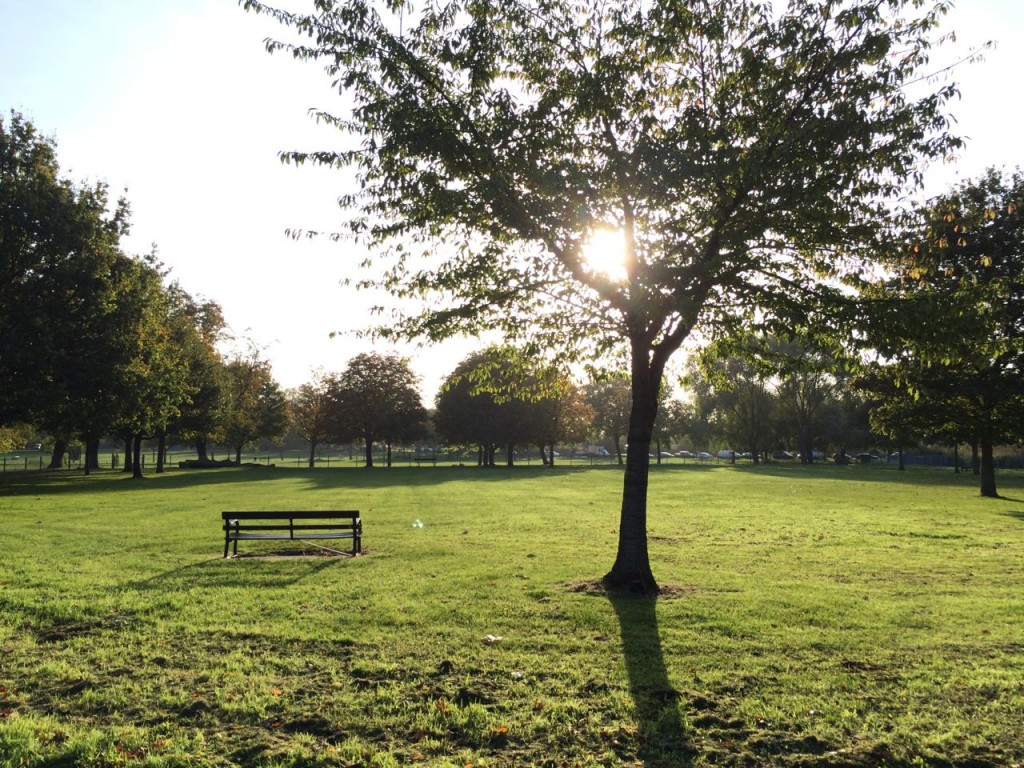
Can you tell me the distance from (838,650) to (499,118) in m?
7.57

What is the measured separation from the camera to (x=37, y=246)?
31.7 meters

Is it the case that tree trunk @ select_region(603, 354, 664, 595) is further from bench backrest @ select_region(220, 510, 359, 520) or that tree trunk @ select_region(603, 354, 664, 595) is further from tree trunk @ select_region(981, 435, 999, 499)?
tree trunk @ select_region(981, 435, 999, 499)

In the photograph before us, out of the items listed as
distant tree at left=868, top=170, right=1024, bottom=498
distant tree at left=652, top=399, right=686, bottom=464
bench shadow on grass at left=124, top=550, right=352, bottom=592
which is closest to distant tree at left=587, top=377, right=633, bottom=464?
distant tree at left=652, top=399, right=686, bottom=464

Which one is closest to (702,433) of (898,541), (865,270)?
(898,541)

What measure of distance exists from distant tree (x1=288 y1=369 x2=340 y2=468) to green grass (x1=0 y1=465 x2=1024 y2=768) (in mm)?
55506

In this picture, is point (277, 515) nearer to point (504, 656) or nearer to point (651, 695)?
point (504, 656)

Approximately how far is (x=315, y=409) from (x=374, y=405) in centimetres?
897

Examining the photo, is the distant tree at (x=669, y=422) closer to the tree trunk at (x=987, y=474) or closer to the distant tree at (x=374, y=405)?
the distant tree at (x=374, y=405)

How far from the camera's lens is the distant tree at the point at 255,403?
220ft

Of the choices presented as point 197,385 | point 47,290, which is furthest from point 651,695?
point 197,385

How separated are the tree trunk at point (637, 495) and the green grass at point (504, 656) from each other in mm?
735

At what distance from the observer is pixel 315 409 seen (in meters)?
75.1

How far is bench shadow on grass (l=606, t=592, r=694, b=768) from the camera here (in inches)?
192

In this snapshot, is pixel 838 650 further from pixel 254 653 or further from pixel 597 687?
pixel 254 653
